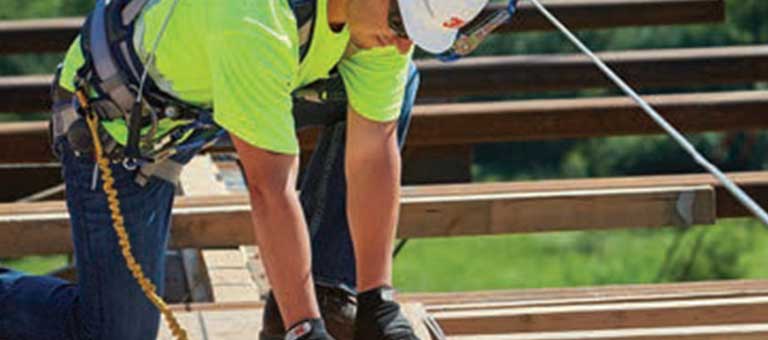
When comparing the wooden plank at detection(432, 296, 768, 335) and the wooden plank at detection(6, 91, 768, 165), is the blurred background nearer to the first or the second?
the wooden plank at detection(6, 91, 768, 165)

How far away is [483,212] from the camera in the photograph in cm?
559

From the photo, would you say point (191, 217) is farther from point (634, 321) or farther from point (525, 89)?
point (525, 89)

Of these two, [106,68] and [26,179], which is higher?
[106,68]

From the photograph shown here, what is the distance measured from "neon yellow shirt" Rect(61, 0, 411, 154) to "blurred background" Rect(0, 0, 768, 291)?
776cm

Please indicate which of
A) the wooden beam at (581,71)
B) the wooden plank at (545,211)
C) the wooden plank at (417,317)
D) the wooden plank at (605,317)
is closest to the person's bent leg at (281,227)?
the wooden plank at (417,317)

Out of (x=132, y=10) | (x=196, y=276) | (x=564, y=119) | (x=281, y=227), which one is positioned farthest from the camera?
(x=564, y=119)

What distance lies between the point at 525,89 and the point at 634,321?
212 cm

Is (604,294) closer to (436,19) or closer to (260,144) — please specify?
(436,19)

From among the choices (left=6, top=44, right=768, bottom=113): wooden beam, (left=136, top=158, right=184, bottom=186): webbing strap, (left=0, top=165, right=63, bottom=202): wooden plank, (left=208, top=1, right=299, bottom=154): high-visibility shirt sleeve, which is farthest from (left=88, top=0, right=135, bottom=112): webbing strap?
(left=0, top=165, right=63, bottom=202): wooden plank

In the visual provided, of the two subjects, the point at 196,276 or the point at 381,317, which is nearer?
the point at 381,317

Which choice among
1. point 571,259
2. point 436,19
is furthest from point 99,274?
point 571,259

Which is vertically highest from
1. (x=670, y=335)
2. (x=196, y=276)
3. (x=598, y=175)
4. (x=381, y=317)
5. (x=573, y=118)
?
(x=381, y=317)

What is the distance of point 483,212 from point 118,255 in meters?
1.44

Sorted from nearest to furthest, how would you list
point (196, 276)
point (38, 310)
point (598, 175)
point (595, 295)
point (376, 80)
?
1. point (376, 80)
2. point (38, 310)
3. point (595, 295)
4. point (196, 276)
5. point (598, 175)
